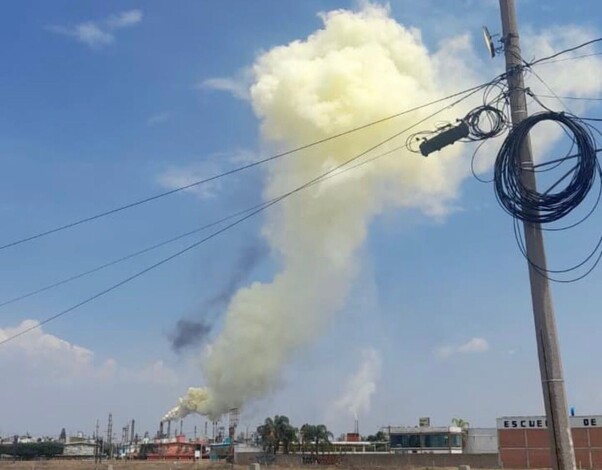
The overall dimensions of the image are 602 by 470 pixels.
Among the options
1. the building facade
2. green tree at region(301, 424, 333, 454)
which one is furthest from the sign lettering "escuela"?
green tree at region(301, 424, 333, 454)

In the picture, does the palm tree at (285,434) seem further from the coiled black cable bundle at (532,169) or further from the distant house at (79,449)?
the coiled black cable bundle at (532,169)

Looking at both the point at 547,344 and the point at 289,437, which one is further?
the point at 289,437

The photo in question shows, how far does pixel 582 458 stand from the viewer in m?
68.6

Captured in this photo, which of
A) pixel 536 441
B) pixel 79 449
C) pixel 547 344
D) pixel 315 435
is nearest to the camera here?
pixel 547 344

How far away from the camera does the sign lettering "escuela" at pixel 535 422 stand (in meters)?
70.1

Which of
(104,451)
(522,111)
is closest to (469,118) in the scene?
(522,111)

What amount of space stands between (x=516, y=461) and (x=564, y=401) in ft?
213

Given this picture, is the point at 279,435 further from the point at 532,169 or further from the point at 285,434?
the point at 532,169

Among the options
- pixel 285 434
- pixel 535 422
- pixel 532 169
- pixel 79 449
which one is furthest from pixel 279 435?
pixel 532 169

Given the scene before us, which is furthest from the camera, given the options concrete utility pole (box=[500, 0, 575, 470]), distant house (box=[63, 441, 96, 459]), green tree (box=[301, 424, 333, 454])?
distant house (box=[63, 441, 96, 459])

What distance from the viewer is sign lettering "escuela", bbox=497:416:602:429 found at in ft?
230

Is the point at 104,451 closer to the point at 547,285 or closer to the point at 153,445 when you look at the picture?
the point at 153,445

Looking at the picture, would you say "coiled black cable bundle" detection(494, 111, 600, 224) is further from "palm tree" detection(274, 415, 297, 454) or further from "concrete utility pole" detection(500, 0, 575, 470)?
"palm tree" detection(274, 415, 297, 454)

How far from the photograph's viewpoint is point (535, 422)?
7225 cm
